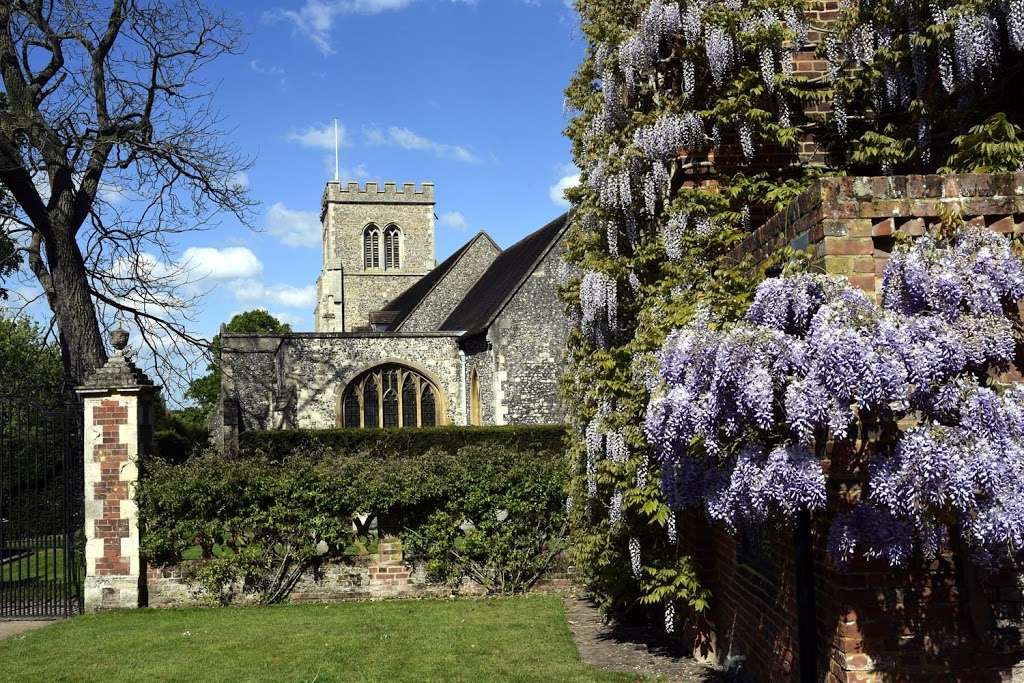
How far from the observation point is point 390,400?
2486cm

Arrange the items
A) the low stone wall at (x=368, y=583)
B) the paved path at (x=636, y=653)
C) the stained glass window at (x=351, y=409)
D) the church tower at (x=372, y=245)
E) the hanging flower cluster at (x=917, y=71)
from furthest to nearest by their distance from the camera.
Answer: the church tower at (x=372, y=245) < the stained glass window at (x=351, y=409) < the low stone wall at (x=368, y=583) < the paved path at (x=636, y=653) < the hanging flower cluster at (x=917, y=71)

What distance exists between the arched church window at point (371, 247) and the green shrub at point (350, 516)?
3724 cm

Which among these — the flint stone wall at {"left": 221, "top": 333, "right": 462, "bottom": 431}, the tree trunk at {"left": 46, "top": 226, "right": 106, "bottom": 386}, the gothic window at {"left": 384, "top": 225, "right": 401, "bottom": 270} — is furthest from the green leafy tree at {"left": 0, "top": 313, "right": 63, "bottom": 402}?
the gothic window at {"left": 384, "top": 225, "right": 401, "bottom": 270}

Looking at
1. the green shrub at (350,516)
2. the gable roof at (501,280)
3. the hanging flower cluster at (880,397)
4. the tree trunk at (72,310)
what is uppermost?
the gable roof at (501,280)

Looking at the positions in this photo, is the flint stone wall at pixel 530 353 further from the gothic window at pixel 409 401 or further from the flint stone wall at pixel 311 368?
the gothic window at pixel 409 401

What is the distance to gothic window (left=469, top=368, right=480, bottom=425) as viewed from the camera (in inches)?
942

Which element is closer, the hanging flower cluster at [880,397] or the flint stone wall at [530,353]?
the hanging flower cluster at [880,397]

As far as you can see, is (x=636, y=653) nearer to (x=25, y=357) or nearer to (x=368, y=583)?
(x=368, y=583)

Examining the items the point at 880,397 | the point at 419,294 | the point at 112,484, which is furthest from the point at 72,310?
the point at 419,294

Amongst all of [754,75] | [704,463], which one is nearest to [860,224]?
[704,463]

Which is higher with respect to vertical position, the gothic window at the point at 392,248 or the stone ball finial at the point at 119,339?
the gothic window at the point at 392,248

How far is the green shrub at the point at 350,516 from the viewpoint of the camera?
10719 millimetres

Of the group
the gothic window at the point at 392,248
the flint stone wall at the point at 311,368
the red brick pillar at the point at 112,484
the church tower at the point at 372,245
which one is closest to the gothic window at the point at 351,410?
the flint stone wall at the point at 311,368

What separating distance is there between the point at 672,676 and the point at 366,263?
42404 mm
